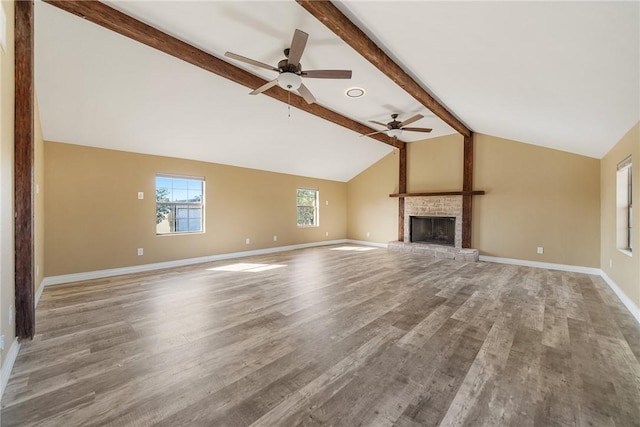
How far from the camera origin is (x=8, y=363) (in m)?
1.85

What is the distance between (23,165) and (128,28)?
1554mm

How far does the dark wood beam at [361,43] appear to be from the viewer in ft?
7.38

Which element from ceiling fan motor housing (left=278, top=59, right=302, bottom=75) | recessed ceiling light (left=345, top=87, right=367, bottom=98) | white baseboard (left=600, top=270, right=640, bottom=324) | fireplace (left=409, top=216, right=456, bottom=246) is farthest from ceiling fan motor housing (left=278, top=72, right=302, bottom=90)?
fireplace (left=409, top=216, right=456, bottom=246)

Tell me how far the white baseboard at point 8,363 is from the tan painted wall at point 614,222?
218 inches

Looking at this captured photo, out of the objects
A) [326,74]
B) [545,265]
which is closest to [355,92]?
[326,74]

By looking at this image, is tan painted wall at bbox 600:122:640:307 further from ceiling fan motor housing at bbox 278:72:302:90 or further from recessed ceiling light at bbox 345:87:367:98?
A: ceiling fan motor housing at bbox 278:72:302:90

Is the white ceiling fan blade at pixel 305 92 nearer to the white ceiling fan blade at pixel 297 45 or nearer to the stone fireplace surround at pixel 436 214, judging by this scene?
the white ceiling fan blade at pixel 297 45

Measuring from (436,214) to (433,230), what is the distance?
584 mm

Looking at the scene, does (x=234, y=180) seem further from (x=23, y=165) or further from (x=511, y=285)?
Result: (x=511, y=285)

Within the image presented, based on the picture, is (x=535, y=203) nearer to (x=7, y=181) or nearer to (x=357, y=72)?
(x=357, y=72)

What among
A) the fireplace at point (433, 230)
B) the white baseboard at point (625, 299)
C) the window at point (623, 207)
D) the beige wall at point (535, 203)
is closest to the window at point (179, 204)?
the fireplace at point (433, 230)

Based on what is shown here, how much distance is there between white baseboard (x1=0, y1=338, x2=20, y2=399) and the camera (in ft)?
5.51

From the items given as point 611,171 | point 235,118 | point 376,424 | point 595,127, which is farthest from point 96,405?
point 611,171

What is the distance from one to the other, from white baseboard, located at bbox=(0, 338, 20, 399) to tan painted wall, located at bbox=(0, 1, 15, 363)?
1.9 inches
